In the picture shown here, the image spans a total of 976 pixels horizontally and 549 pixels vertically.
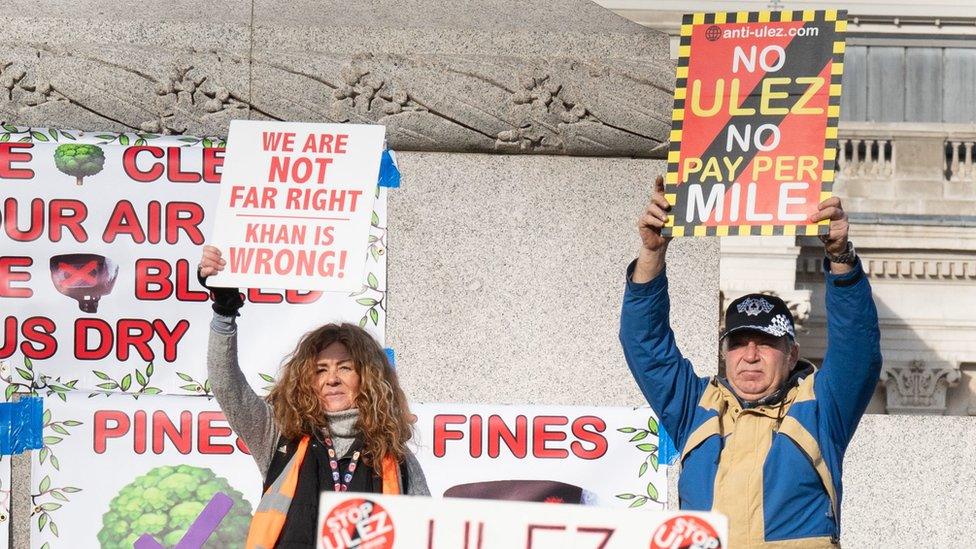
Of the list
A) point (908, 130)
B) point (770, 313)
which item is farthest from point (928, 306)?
point (770, 313)

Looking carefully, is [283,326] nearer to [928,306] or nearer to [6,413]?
[6,413]

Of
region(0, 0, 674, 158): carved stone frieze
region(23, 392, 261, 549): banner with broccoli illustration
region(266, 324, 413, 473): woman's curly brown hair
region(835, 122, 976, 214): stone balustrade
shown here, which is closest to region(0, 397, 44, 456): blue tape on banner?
region(23, 392, 261, 549): banner with broccoli illustration

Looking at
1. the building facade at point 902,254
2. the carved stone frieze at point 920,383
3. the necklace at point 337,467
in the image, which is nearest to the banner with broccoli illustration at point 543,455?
the necklace at point 337,467

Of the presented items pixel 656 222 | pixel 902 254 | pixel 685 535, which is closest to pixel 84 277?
pixel 656 222

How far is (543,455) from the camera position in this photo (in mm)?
7371

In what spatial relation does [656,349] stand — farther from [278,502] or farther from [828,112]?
[278,502]

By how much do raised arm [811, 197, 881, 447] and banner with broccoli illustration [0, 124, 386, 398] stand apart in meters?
2.37

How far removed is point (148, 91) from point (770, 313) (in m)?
2.80

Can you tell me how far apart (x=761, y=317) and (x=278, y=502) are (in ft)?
4.86

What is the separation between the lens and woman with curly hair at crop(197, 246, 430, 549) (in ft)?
19.0

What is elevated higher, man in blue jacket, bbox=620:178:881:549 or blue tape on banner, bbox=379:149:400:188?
blue tape on banner, bbox=379:149:400:188

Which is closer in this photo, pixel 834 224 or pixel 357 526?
pixel 357 526

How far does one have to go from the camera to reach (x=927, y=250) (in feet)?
88.3

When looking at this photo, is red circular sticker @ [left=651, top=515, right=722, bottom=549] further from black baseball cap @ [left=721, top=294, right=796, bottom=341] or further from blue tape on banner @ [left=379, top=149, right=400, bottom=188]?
blue tape on banner @ [left=379, top=149, right=400, bottom=188]
